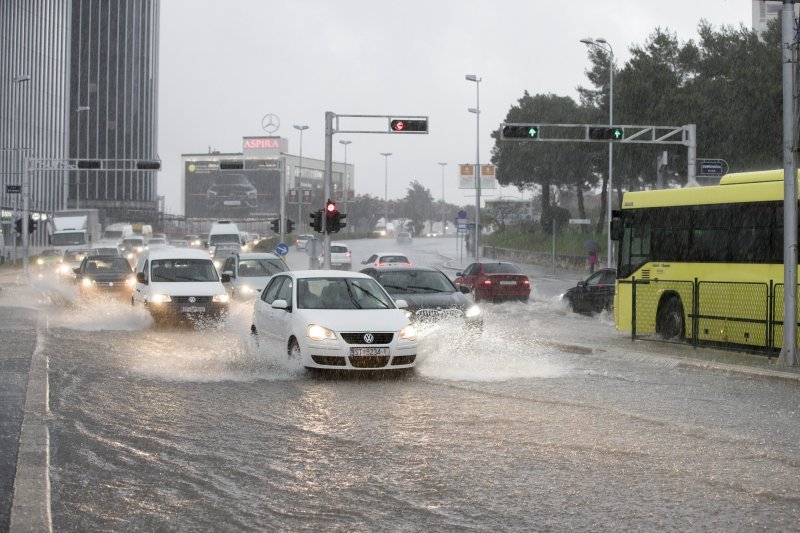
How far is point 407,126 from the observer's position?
32844 mm

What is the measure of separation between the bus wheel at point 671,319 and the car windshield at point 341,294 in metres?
6.23

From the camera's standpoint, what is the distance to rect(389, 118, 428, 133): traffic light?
3275 cm

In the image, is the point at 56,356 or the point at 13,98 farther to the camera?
the point at 13,98

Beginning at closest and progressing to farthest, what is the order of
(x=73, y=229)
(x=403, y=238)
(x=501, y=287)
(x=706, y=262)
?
(x=706, y=262), (x=501, y=287), (x=73, y=229), (x=403, y=238)

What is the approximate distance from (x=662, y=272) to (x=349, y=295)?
7.34 m

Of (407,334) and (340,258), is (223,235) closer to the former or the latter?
(340,258)

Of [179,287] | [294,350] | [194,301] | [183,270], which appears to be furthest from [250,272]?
[294,350]

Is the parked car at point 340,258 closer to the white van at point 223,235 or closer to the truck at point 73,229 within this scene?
the white van at point 223,235

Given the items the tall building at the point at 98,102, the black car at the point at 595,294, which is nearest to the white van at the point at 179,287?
the black car at the point at 595,294

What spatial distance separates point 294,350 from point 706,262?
8.18 metres

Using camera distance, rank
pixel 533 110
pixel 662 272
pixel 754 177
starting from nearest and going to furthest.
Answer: pixel 754 177 → pixel 662 272 → pixel 533 110

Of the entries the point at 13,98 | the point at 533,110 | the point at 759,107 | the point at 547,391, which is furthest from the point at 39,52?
the point at 547,391

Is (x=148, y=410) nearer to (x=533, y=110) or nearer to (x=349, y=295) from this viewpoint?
(x=349, y=295)

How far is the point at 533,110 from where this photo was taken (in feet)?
276
